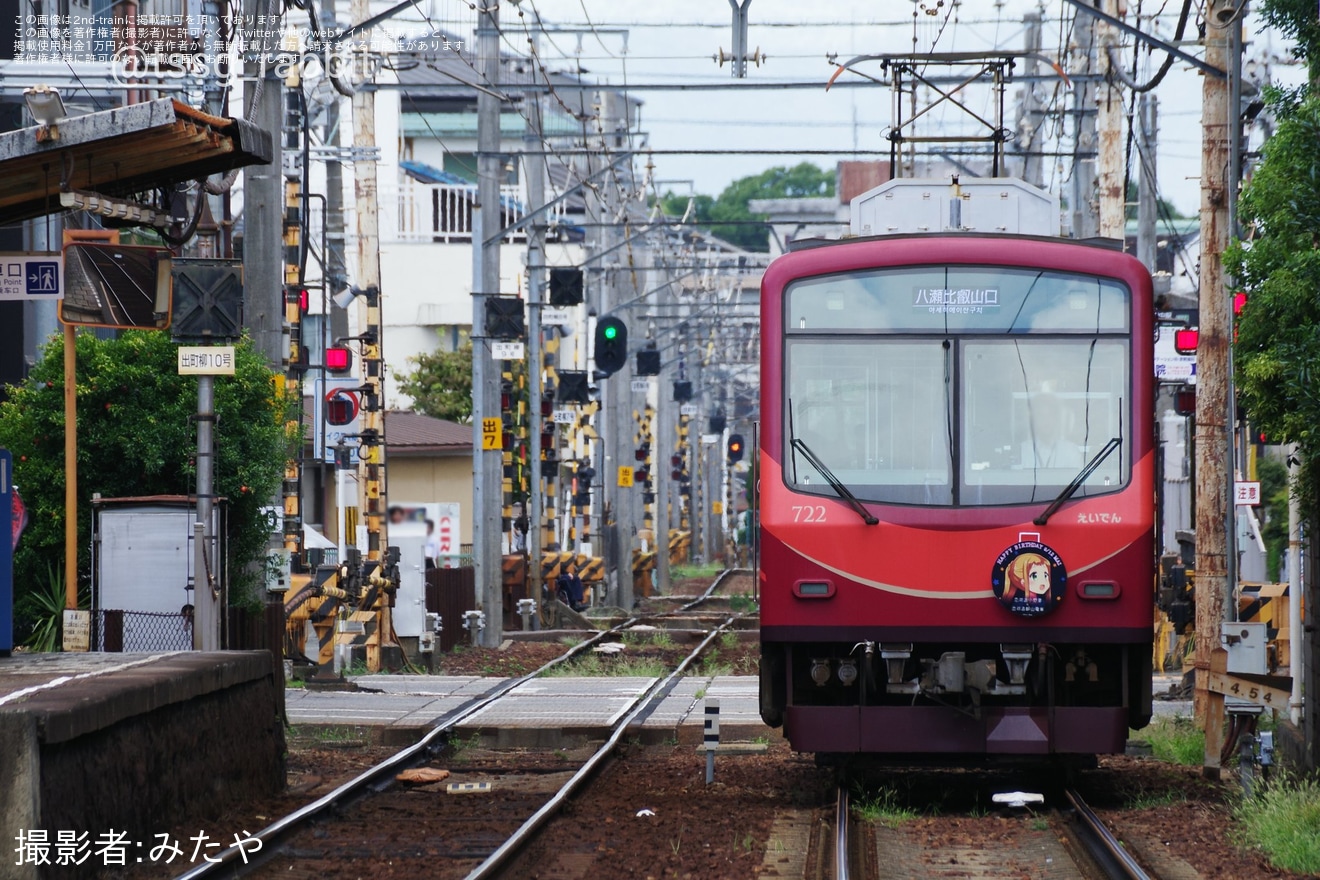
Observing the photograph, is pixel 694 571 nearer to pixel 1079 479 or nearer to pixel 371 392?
pixel 371 392

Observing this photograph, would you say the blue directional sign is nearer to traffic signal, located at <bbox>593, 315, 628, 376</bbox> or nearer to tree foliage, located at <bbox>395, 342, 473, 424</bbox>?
traffic signal, located at <bbox>593, 315, 628, 376</bbox>

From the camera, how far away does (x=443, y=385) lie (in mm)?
57000

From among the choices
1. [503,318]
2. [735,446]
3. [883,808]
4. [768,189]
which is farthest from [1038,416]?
[768,189]

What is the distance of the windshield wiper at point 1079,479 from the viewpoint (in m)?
10.9

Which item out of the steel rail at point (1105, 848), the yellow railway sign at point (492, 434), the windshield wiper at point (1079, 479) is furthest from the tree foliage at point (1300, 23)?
the yellow railway sign at point (492, 434)

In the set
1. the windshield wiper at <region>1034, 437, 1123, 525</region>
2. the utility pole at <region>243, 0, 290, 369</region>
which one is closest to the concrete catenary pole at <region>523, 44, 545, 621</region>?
the utility pole at <region>243, 0, 290, 369</region>

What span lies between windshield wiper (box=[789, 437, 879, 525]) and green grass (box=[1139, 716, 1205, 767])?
167 inches

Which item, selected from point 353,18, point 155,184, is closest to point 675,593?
point 353,18

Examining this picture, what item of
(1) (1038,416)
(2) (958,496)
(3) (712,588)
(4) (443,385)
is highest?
(4) (443,385)

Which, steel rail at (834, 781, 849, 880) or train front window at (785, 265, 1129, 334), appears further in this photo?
train front window at (785, 265, 1129, 334)

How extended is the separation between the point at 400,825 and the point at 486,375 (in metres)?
17.2

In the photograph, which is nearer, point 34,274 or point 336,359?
point 34,274

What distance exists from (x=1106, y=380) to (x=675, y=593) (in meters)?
39.8

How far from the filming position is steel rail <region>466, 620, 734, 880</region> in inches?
356
